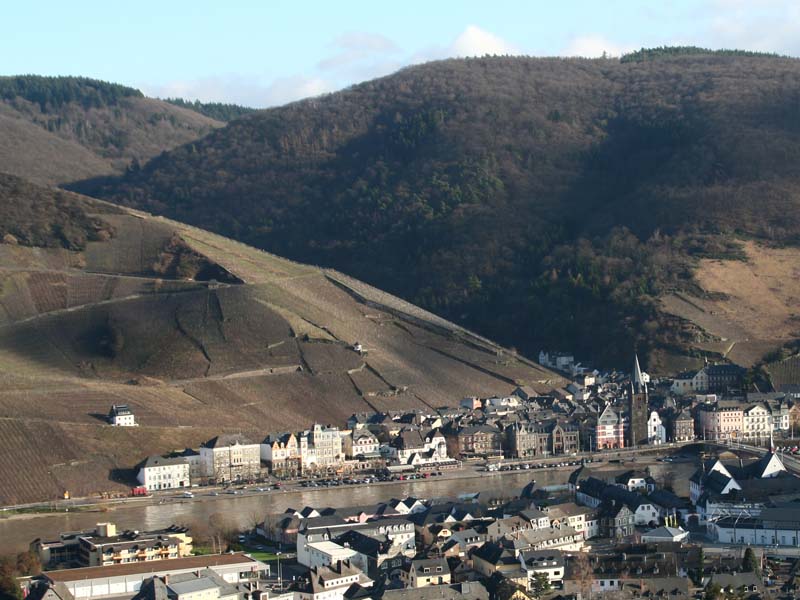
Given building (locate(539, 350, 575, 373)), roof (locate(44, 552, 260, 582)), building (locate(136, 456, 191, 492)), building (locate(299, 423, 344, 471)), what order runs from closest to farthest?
roof (locate(44, 552, 260, 582)) < building (locate(136, 456, 191, 492)) < building (locate(299, 423, 344, 471)) < building (locate(539, 350, 575, 373))

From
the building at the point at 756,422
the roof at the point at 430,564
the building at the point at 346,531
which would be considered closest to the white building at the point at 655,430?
the building at the point at 756,422

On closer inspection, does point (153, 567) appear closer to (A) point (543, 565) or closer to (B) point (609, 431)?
(A) point (543, 565)

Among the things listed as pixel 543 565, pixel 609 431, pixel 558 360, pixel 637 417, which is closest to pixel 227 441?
pixel 609 431

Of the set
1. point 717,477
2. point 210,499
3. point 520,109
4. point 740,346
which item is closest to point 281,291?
point 740,346

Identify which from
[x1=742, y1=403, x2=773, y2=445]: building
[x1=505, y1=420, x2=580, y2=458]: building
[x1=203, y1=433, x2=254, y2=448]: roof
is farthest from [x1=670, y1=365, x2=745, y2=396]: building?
[x1=203, y1=433, x2=254, y2=448]: roof

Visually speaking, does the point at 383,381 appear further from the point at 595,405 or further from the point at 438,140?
the point at 438,140

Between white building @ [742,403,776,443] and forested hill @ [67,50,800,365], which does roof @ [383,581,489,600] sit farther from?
forested hill @ [67,50,800,365]
